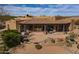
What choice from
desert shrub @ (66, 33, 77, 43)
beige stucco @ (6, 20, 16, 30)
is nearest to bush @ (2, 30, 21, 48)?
beige stucco @ (6, 20, 16, 30)

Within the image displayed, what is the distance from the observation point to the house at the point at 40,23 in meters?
1.62

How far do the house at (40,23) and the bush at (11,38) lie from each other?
0.14 ft

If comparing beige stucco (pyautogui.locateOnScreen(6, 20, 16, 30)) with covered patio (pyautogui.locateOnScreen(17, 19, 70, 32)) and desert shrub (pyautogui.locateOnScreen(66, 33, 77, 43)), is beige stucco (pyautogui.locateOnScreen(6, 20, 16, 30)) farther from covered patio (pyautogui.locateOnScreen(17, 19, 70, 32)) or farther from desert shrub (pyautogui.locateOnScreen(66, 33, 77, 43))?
desert shrub (pyautogui.locateOnScreen(66, 33, 77, 43))

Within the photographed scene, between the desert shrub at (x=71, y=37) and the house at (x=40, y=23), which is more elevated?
the house at (x=40, y=23)

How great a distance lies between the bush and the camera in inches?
63.7

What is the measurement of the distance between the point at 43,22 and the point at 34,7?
15 cm

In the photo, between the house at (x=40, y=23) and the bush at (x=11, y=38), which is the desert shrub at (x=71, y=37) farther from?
the bush at (x=11, y=38)

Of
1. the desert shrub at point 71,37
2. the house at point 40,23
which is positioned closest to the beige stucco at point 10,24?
the house at point 40,23

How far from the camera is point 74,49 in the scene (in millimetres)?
1616

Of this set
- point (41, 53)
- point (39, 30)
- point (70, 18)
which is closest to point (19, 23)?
point (39, 30)

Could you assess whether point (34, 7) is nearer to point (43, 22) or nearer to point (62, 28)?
point (43, 22)

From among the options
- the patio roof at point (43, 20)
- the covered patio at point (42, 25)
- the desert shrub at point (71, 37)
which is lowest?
the desert shrub at point (71, 37)

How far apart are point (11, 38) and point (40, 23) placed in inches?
11.3

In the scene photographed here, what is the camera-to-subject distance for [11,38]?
162 cm
